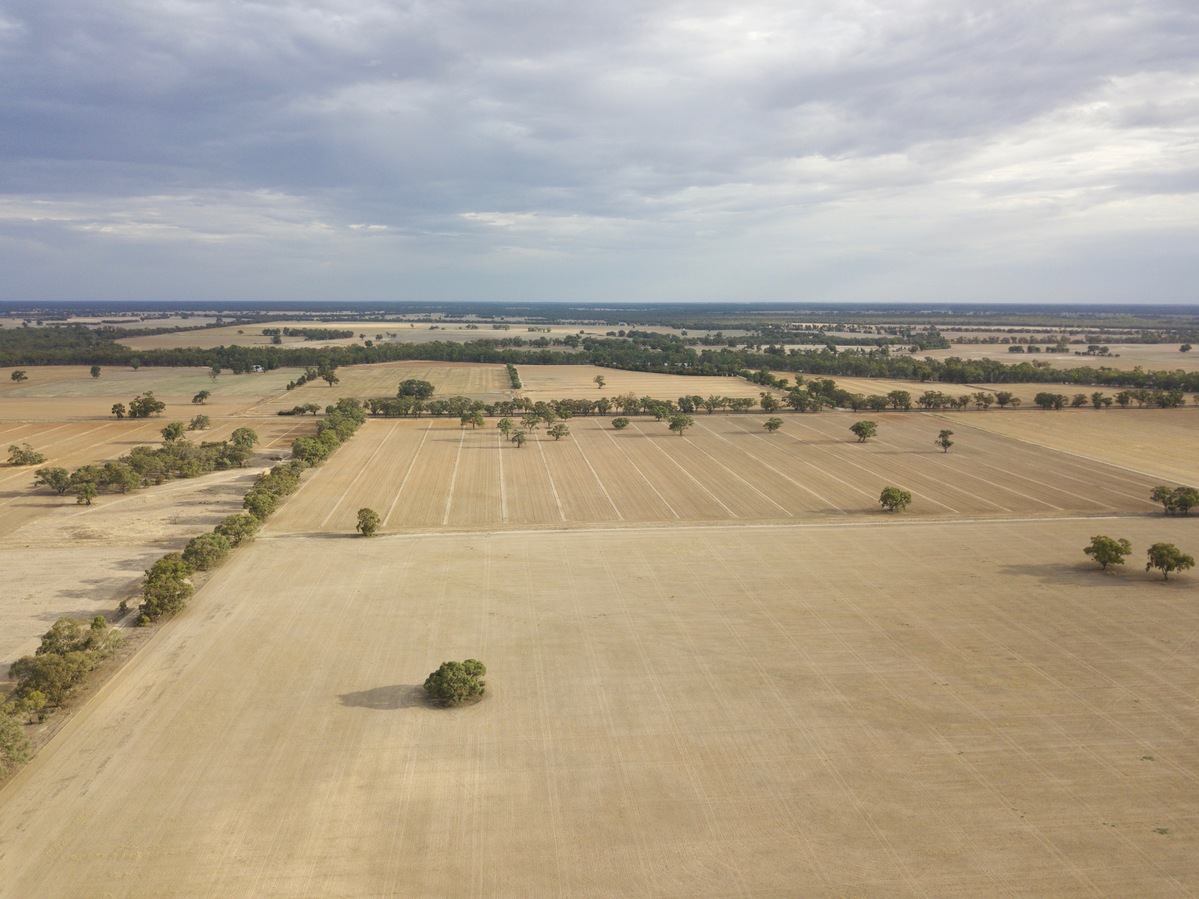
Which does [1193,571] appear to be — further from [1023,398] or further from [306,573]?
[1023,398]

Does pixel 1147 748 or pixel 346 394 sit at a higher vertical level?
pixel 346 394

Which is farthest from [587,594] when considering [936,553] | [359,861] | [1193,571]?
[1193,571]

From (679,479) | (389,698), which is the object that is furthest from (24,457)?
(679,479)

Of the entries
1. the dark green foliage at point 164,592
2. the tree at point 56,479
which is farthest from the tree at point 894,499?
the tree at point 56,479

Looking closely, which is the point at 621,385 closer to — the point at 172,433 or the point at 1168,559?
the point at 172,433

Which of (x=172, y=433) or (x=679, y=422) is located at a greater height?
(x=679, y=422)

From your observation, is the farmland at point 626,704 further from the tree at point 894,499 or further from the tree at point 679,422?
the tree at point 679,422
